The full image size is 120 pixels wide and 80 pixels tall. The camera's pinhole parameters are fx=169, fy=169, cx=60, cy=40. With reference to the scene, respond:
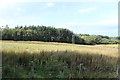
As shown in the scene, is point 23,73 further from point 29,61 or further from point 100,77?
point 100,77

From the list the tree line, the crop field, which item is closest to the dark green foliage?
the tree line

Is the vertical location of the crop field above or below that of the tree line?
below

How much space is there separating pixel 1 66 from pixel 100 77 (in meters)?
3.66

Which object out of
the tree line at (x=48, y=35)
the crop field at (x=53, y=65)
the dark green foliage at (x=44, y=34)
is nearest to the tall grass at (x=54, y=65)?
the crop field at (x=53, y=65)

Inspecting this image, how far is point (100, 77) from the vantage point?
629 centimetres

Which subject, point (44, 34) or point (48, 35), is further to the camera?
point (48, 35)

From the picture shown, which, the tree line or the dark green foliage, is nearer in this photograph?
the dark green foliage

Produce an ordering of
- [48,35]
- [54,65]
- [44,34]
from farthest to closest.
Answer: [48,35] < [44,34] < [54,65]

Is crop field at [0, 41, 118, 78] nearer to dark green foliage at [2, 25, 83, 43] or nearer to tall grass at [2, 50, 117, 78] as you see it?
tall grass at [2, 50, 117, 78]

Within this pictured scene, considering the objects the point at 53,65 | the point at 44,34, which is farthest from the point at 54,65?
the point at 44,34

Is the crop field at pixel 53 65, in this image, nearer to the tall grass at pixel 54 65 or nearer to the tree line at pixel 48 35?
the tall grass at pixel 54 65

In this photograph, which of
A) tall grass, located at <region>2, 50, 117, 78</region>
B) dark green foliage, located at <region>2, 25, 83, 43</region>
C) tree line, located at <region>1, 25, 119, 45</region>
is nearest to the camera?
tall grass, located at <region>2, 50, 117, 78</region>

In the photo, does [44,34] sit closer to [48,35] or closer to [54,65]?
[48,35]

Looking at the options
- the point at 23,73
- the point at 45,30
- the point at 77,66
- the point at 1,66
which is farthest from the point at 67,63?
the point at 45,30
